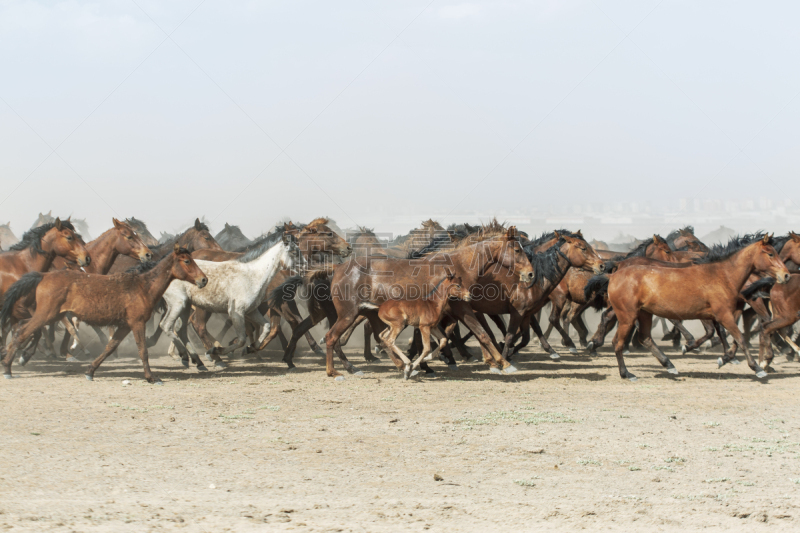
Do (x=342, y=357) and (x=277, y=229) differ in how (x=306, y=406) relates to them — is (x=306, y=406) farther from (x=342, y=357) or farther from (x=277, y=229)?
(x=277, y=229)

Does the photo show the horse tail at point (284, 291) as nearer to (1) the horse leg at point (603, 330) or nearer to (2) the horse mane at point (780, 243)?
(1) the horse leg at point (603, 330)

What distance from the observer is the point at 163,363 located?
1237cm

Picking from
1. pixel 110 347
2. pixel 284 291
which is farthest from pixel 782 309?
pixel 110 347

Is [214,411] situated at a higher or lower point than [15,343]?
lower

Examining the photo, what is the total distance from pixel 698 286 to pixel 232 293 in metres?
6.74

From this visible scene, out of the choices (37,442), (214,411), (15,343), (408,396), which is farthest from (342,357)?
(37,442)

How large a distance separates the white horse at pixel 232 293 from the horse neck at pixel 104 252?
5.15 ft

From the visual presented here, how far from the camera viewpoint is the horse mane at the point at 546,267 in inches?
448

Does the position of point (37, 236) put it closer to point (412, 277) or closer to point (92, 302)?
point (92, 302)

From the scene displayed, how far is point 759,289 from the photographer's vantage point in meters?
10.9

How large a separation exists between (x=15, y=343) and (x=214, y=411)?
3.87 m

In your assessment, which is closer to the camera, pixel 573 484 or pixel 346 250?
pixel 573 484

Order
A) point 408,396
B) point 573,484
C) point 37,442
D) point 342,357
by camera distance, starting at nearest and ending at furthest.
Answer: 1. point 573,484
2. point 37,442
3. point 408,396
4. point 342,357

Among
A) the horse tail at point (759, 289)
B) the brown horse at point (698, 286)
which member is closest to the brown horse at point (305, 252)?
the brown horse at point (698, 286)
